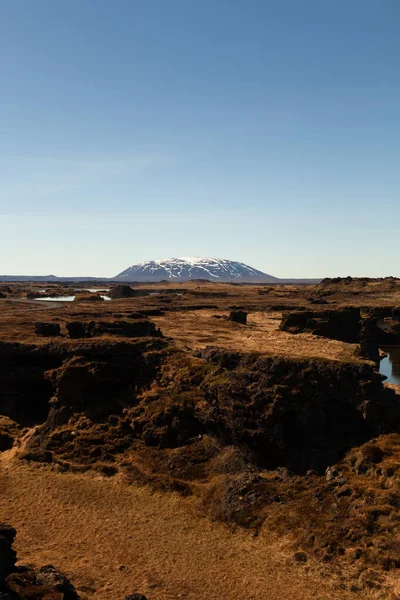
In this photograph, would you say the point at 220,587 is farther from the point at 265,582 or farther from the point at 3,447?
the point at 3,447

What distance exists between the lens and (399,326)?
345 feet

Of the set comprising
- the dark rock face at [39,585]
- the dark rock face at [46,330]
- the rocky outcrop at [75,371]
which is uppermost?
the dark rock face at [46,330]

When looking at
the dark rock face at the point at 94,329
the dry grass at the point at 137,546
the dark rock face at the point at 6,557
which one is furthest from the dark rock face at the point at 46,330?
the dark rock face at the point at 6,557

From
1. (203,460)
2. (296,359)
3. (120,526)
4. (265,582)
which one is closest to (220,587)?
(265,582)

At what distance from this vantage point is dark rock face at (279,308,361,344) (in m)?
90.2

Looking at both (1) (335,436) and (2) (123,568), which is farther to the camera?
(1) (335,436)

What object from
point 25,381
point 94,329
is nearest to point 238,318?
point 94,329

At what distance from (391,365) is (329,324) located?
13.6m

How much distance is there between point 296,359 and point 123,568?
718 inches

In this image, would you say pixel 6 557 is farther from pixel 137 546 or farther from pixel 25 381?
pixel 25 381

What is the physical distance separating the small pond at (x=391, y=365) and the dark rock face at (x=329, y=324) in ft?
23.8

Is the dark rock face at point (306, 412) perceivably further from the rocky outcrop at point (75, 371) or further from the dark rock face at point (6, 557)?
the dark rock face at point (6, 557)

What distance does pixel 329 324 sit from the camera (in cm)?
9075

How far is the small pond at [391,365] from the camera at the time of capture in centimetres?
7275
